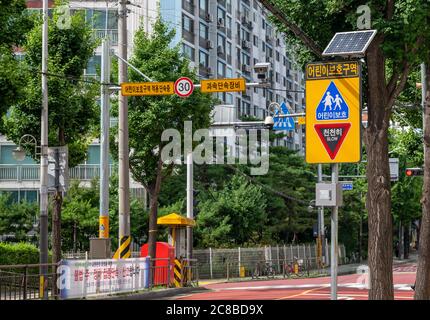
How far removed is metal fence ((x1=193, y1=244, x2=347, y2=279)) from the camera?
152 feet

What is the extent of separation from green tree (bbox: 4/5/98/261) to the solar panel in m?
18.0

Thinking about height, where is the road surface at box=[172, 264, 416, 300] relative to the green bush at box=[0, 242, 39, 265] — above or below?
below

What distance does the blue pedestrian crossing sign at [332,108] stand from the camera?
10.7m

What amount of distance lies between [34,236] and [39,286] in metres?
24.2

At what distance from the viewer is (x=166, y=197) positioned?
5106cm

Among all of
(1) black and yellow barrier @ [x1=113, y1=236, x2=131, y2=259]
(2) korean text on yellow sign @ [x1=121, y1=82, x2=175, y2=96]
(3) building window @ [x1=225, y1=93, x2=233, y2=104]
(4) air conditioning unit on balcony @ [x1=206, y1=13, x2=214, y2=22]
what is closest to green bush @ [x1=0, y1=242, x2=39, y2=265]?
(1) black and yellow barrier @ [x1=113, y1=236, x2=131, y2=259]

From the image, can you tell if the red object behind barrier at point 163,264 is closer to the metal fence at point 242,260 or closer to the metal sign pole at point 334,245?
the metal fence at point 242,260

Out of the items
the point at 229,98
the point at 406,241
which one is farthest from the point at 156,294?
the point at 406,241

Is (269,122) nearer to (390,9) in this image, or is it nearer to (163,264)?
(163,264)

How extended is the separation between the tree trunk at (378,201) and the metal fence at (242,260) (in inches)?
1210

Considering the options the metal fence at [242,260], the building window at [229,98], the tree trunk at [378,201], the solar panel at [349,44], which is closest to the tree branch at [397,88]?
the tree trunk at [378,201]

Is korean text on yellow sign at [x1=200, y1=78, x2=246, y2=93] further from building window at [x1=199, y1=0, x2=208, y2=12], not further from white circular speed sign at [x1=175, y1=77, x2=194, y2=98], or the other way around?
building window at [x1=199, y1=0, x2=208, y2=12]

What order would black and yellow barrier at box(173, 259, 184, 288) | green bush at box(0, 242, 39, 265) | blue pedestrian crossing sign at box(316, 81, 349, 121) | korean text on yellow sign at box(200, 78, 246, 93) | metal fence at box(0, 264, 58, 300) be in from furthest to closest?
black and yellow barrier at box(173, 259, 184, 288) → green bush at box(0, 242, 39, 265) → korean text on yellow sign at box(200, 78, 246, 93) → metal fence at box(0, 264, 58, 300) → blue pedestrian crossing sign at box(316, 81, 349, 121)

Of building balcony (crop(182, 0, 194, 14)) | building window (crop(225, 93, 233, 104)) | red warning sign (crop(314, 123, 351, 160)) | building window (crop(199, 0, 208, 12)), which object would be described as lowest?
A: red warning sign (crop(314, 123, 351, 160))
